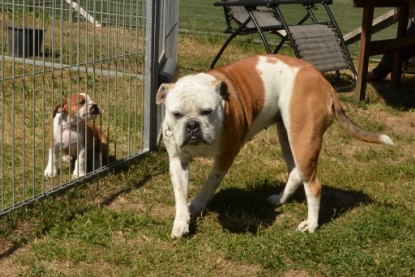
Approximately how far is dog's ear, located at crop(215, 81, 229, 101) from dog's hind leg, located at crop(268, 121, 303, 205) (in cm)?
75

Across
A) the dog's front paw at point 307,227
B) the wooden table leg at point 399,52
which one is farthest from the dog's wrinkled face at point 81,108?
the wooden table leg at point 399,52

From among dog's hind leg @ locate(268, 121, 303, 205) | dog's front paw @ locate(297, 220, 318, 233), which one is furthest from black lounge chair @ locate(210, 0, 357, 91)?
dog's front paw @ locate(297, 220, 318, 233)

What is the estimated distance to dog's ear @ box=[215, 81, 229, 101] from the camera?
418cm

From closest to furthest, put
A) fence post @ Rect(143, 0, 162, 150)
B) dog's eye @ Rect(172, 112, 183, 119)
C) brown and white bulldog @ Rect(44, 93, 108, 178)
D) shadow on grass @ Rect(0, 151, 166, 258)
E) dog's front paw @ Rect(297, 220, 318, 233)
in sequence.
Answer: dog's eye @ Rect(172, 112, 183, 119), shadow on grass @ Rect(0, 151, 166, 258), dog's front paw @ Rect(297, 220, 318, 233), brown and white bulldog @ Rect(44, 93, 108, 178), fence post @ Rect(143, 0, 162, 150)

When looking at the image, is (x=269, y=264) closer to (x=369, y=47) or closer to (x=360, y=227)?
(x=360, y=227)

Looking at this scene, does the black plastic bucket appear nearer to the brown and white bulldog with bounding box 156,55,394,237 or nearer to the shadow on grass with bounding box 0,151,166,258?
the shadow on grass with bounding box 0,151,166,258

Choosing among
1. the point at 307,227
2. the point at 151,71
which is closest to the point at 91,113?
the point at 151,71

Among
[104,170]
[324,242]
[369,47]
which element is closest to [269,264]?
[324,242]

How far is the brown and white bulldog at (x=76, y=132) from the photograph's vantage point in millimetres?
5156

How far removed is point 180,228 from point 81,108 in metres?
1.39

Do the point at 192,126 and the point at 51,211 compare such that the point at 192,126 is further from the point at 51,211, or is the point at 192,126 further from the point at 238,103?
the point at 51,211

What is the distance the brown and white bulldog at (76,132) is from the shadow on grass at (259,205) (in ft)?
3.21

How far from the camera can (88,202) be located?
4.84m

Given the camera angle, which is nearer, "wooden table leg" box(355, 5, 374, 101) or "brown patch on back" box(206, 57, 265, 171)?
"brown patch on back" box(206, 57, 265, 171)
